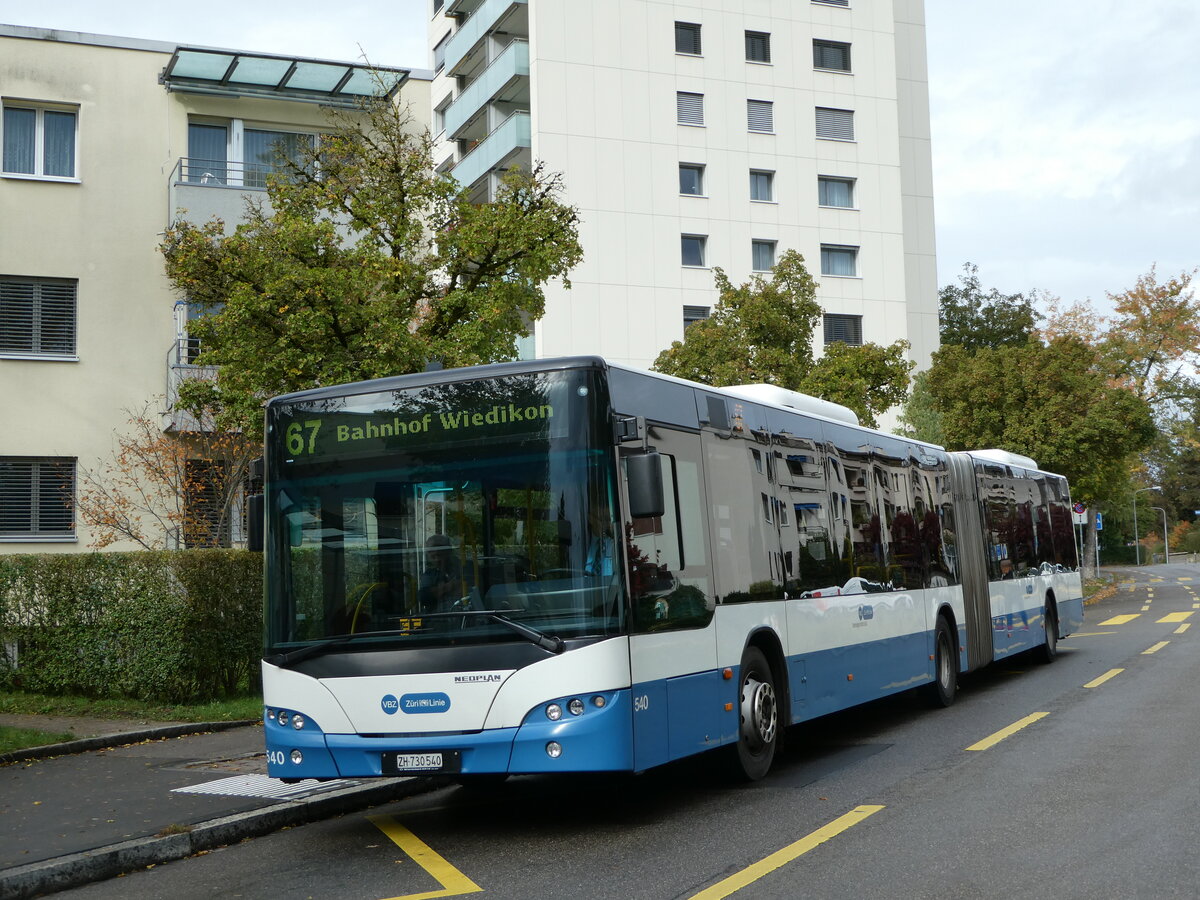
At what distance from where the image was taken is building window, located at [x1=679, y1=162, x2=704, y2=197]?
46250mm

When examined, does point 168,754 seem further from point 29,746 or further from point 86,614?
point 86,614

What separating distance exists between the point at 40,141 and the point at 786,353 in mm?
14722

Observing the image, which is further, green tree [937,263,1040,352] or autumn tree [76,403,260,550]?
green tree [937,263,1040,352]

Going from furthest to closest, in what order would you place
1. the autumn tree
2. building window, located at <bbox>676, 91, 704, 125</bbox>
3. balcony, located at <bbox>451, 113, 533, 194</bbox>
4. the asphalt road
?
building window, located at <bbox>676, 91, 704, 125</bbox>
balcony, located at <bbox>451, 113, 533, 194</bbox>
the autumn tree
the asphalt road

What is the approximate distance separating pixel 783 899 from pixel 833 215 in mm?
44588

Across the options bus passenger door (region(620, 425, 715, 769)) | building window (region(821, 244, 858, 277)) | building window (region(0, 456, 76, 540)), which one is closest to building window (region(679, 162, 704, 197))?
building window (region(821, 244, 858, 277))

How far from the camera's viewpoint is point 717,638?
9.33 meters

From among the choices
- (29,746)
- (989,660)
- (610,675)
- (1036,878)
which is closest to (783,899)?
(1036,878)

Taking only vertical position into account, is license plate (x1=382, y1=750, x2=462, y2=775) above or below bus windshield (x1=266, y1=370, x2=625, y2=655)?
below

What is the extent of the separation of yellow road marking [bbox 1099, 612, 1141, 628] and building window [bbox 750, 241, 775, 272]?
19.5 metres

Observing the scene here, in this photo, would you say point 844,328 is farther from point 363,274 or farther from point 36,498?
point 363,274

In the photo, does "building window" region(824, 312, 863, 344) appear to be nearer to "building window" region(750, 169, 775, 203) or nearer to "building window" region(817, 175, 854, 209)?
"building window" region(817, 175, 854, 209)

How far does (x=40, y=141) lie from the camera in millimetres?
23859

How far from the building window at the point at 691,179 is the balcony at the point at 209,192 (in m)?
23.8
